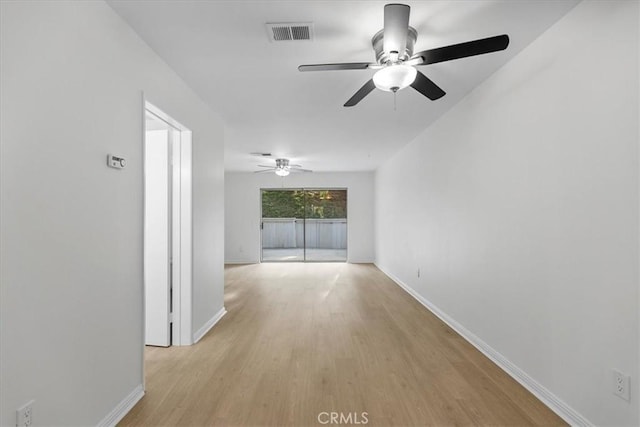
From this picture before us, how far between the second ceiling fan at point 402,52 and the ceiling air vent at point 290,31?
10.7 inches

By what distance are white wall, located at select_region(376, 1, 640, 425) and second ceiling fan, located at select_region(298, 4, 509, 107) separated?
604mm

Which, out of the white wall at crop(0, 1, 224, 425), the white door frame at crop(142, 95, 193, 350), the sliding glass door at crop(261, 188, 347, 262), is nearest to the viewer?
the white wall at crop(0, 1, 224, 425)

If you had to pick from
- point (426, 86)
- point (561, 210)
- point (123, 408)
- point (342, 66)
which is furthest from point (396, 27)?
point (123, 408)

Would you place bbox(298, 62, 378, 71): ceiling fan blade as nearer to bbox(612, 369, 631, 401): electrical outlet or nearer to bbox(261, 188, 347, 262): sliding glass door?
bbox(612, 369, 631, 401): electrical outlet

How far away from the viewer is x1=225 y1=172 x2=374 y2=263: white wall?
9070 millimetres

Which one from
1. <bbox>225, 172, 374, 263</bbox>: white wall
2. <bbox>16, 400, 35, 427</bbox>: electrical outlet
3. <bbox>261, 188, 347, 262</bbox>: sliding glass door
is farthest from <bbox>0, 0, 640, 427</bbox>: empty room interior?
<bbox>261, 188, 347, 262</bbox>: sliding glass door

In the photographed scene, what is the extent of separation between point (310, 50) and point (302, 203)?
7.01m

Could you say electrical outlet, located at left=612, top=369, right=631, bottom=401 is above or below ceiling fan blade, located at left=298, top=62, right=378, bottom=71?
below

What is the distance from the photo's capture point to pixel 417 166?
16.8 feet

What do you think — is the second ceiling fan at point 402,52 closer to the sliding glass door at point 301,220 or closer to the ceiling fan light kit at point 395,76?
the ceiling fan light kit at point 395,76

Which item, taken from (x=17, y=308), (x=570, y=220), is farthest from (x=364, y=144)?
(x=17, y=308)

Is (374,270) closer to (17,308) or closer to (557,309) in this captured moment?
(557,309)

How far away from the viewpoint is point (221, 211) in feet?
13.4

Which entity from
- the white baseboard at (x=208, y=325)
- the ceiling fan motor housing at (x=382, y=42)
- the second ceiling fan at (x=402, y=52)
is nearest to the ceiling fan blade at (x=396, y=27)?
the second ceiling fan at (x=402, y=52)
